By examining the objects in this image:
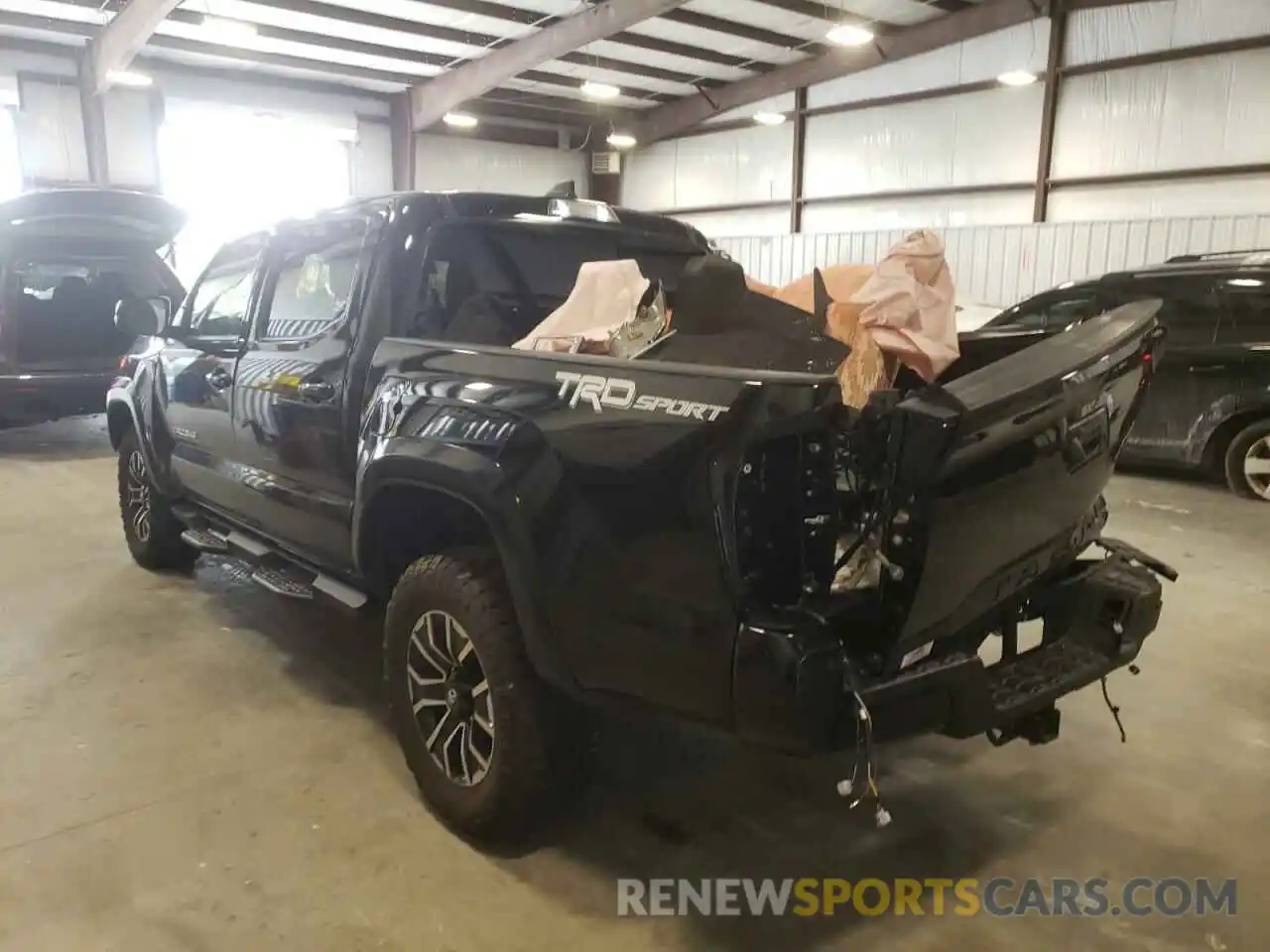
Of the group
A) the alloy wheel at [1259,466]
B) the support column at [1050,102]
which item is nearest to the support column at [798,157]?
the support column at [1050,102]

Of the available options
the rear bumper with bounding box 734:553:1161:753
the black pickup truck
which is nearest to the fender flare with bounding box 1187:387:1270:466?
the black pickup truck

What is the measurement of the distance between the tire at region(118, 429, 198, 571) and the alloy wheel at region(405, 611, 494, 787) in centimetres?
271

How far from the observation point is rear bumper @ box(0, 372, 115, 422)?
26.5 feet

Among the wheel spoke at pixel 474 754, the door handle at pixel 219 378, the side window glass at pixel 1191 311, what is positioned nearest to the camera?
the wheel spoke at pixel 474 754

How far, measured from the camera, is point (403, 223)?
2.98 m

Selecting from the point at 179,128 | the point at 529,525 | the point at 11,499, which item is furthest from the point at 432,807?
the point at 179,128

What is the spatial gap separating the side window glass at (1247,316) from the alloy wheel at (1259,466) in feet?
2.51

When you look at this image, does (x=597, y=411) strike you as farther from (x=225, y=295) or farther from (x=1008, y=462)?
(x=225, y=295)

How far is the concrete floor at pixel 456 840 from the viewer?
2256 millimetres

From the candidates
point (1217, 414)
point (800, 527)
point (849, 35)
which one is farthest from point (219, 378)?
point (849, 35)

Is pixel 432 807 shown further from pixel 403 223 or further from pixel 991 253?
pixel 991 253

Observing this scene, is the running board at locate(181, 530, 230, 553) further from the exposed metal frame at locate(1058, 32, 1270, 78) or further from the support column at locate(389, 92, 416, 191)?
the support column at locate(389, 92, 416, 191)

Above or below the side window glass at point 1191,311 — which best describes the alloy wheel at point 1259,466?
below

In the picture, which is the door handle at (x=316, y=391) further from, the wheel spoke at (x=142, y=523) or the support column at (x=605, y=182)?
the support column at (x=605, y=182)
